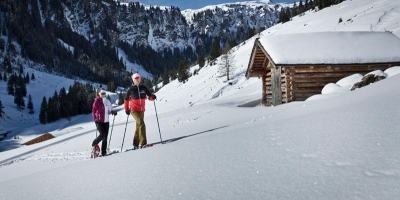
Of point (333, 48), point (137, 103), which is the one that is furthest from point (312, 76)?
point (137, 103)

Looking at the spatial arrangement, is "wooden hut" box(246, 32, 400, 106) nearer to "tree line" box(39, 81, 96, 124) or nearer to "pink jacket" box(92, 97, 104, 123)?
"pink jacket" box(92, 97, 104, 123)

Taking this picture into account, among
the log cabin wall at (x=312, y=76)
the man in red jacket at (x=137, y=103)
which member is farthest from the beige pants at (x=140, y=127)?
the log cabin wall at (x=312, y=76)

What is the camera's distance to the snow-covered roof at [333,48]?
48.0 ft

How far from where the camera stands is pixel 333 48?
15320 millimetres

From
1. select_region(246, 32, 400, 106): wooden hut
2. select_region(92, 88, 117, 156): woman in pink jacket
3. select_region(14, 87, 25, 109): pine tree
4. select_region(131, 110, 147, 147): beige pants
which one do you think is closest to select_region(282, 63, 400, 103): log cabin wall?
select_region(246, 32, 400, 106): wooden hut

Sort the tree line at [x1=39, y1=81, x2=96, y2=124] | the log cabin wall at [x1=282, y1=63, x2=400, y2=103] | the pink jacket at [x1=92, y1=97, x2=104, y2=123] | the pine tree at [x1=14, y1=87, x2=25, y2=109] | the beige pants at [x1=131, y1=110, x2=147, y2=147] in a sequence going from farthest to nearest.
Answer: the pine tree at [x1=14, y1=87, x2=25, y2=109] < the tree line at [x1=39, y1=81, x2=96, y2=124] < the log cabin wall at [x1=282, y1=63, x2=400, y2=103] < the pink jacket at [x1=92, y1=97, x2=104, y2=123] < the beige pants at [x1=131, y1=110, x2=147, y2=147]

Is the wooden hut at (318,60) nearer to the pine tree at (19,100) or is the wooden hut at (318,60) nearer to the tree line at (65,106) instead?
the tree line at (65,106)

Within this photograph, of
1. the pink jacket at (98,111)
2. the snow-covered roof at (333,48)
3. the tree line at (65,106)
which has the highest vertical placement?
the snow-covered roof at (333,48)

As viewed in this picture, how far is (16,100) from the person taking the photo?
106 m

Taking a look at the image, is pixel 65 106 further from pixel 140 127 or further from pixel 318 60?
pixel 140 127

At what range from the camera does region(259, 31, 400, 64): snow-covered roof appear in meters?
14.6

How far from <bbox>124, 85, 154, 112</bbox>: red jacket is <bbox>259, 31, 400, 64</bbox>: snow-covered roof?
8908 millimetres

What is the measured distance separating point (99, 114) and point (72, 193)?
4743mm

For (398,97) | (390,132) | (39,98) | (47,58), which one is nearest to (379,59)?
(398,97)
